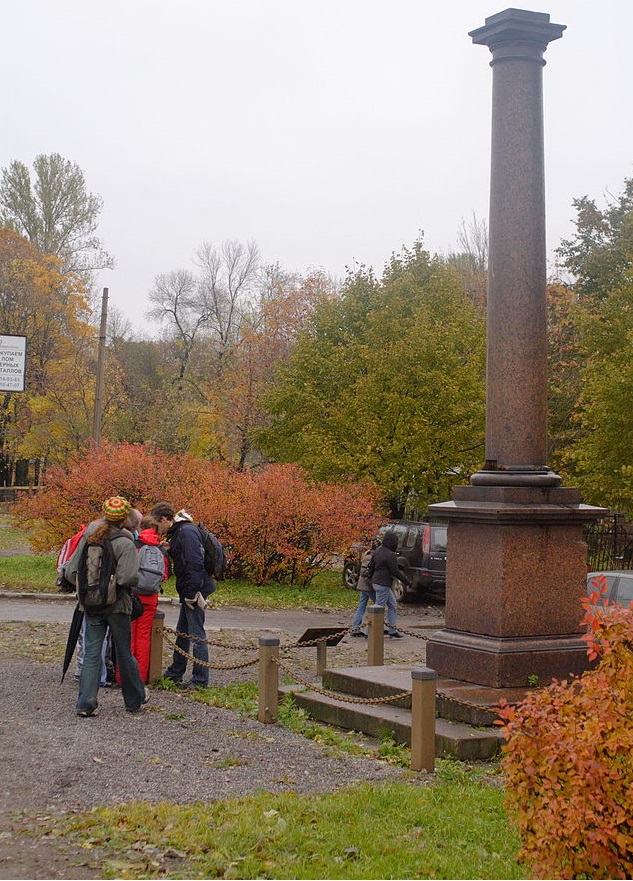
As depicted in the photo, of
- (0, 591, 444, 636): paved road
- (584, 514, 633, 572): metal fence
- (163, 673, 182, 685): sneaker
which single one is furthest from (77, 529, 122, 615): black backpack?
(584, 514, 633, 572): metal fence

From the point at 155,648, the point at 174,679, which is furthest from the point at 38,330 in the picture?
the point at 174,679

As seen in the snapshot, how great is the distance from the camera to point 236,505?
21.7 meters

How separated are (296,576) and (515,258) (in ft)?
47.4

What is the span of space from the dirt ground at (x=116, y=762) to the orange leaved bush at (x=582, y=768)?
88.2 inches

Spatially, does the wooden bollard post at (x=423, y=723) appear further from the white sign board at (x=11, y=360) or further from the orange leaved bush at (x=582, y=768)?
the white sign board at (x=11, y=360)

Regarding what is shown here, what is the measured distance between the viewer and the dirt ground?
5859 mm

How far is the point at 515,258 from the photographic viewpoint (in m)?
9.61

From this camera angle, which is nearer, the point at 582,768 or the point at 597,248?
the point at 582,768

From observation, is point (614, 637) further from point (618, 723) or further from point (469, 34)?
point (469, 34)

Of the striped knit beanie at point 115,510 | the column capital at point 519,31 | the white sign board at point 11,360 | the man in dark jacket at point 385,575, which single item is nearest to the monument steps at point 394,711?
the striped knit beanie at point 115,510

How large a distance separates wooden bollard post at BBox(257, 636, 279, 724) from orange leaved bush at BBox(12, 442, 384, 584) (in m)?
12.0

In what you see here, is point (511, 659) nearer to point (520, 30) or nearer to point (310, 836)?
point (310, 836)

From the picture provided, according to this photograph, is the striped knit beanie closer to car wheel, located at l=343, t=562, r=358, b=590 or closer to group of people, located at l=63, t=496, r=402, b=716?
group of people, located at l=63, t=496, r=402, b=716

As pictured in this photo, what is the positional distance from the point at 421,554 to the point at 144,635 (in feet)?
37.2
